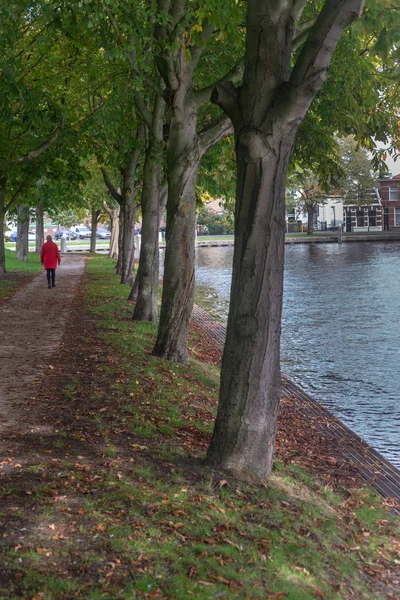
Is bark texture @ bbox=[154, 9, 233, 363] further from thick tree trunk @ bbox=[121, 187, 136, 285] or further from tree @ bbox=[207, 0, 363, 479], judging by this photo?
thick tree trunk @ bbox=[121, 187, 136, 285]

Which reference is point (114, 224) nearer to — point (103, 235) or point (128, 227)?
point (128, 227)

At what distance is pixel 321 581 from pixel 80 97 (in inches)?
824

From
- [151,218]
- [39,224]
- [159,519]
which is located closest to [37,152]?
[151,218]

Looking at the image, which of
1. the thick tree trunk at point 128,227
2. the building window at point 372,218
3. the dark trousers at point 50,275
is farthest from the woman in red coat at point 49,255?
the building window at point 372,218

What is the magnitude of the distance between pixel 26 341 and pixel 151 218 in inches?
177

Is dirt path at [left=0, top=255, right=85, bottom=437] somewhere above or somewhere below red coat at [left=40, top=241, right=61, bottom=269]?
below

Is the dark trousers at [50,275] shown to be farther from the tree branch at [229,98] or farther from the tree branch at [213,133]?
the tree branch at [229,98]

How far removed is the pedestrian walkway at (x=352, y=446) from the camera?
10297mm

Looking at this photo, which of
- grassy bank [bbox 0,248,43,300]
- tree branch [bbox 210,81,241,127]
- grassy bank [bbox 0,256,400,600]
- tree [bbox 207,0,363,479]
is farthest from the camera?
grassy bank [bbox 0,248,43,300]

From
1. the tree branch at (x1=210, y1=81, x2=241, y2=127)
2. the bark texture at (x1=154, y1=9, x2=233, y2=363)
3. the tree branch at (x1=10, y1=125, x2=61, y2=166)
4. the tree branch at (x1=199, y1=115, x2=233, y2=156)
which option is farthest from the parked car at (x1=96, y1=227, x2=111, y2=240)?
the tree branch at (x1=210, y1=81, x2=241, y2=127)

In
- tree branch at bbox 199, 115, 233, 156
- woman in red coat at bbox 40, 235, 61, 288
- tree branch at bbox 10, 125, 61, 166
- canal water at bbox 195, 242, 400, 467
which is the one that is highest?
tree branch at bbox 10, 125, 61, 166

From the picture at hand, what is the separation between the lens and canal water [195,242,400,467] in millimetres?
14711

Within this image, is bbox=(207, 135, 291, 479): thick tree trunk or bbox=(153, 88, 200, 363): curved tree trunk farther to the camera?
bbox=(153, 88, 200, 363): curved tree trunk

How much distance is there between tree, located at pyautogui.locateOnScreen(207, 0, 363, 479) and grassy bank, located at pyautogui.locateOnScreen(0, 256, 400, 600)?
551mm
